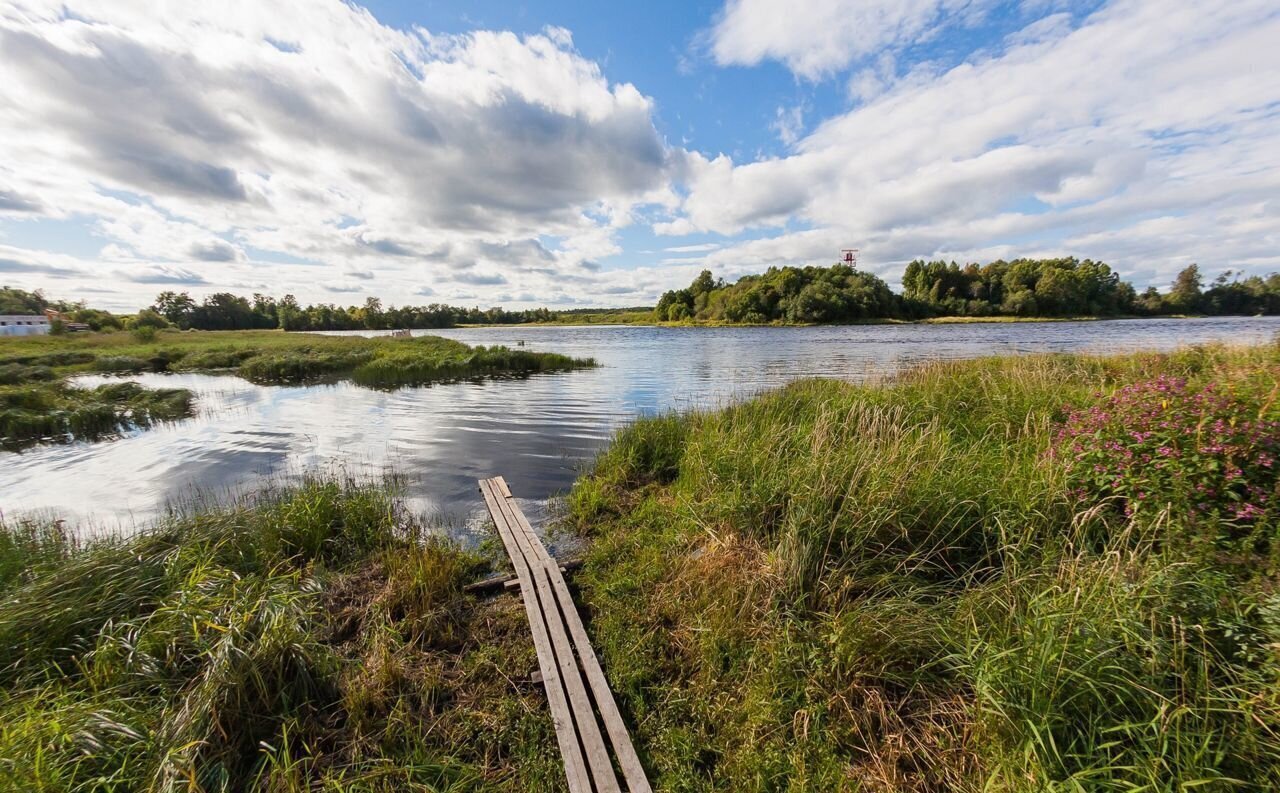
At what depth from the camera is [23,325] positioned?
256ft

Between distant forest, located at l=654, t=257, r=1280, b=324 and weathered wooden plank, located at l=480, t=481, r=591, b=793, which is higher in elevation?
distant forest, located at l=654, t=257, r=1280, b=324

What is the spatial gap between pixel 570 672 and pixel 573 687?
0.19m

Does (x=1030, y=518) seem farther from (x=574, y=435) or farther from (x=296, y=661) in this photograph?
(x=574, y=435)

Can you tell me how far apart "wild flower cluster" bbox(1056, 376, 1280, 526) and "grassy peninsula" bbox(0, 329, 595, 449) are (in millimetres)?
25030

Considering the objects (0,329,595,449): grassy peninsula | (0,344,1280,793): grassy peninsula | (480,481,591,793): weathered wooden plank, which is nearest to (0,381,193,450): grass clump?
(0,329,595,449): grassy peninsula

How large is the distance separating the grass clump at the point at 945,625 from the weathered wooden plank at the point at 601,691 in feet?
0.62

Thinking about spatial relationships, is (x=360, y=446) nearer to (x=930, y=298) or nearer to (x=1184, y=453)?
(x=1184, y=453)

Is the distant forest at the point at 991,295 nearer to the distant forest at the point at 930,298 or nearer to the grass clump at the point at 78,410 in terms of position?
the distant forest at the point at 930,298

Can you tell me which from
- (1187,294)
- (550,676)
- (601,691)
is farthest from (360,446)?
(1187,294)

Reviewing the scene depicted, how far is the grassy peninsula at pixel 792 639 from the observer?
2.71m

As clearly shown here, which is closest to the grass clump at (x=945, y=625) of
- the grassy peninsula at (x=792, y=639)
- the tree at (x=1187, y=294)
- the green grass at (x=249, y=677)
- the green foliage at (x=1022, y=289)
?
the grassy peninsula at (x=792, y=639)

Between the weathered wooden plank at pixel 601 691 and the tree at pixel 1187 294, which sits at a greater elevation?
the tree at pixel 1187 294

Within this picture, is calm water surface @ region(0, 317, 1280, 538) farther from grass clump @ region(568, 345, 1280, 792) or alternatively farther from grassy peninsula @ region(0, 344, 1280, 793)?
grass clump @ region(568, 345, 1280, 792)

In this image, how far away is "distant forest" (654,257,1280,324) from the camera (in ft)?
284
